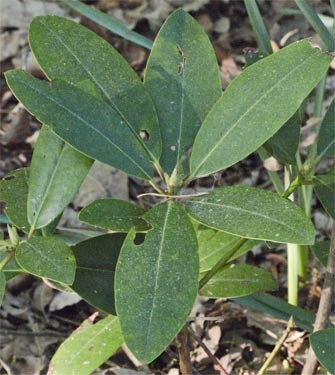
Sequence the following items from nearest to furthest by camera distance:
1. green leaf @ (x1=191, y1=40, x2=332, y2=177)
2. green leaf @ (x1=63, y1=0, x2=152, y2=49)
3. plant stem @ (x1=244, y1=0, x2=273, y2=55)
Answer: green leaf @ (x1=191, y1=40, x2=332, y2=177)
plant stem @ (x1=244, y1=0, x2=273, y2=55)
green leaf @ (x1=63, y1=0, x2=152, y2=49)

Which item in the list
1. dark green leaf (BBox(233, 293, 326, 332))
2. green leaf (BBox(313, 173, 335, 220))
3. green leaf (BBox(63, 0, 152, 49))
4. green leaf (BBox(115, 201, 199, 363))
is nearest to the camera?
green leaf (BBox(115, 201, 199, 363))

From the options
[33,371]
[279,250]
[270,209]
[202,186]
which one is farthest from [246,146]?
[202,186]

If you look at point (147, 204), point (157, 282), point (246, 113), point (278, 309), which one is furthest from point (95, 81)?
point (147, 204)

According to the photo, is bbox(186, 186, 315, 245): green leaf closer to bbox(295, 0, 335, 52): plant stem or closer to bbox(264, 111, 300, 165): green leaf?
bbox(264, 111, 300, 165): green leaf

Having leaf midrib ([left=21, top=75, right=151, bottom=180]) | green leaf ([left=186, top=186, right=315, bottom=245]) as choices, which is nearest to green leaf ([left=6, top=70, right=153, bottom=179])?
leaf midrib ([left=21, top=75, right=151, bottom=180])

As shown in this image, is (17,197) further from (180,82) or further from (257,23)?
(257,23)

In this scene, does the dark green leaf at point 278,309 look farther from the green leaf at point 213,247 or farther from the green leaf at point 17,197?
the green leaf at point 17,197

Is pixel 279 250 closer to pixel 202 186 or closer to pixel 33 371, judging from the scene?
pixel 202 186
